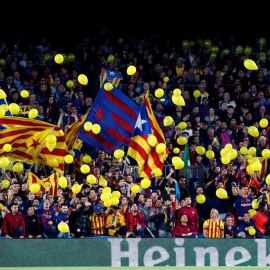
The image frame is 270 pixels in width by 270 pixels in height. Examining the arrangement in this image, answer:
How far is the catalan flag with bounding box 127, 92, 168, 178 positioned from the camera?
63.1 feet

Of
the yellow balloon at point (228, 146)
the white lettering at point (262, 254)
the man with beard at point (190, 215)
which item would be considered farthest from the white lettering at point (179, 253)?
the yellow balloon at point (228, 146)

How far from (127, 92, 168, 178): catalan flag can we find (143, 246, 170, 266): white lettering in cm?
275

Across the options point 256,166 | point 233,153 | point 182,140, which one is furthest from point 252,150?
point 182,140

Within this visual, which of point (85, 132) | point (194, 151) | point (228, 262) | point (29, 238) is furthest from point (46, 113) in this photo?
point (228, 262)

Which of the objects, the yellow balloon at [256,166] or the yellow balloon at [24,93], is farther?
the yellow balloon at [24,93]

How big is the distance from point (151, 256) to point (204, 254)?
94 centimetres

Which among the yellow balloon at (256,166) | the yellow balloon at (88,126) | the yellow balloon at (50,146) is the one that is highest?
the yellow balloon at (88,126)

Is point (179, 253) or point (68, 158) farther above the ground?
point (68, 158)

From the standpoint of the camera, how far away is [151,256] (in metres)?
16.7

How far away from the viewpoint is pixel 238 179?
20359 mm

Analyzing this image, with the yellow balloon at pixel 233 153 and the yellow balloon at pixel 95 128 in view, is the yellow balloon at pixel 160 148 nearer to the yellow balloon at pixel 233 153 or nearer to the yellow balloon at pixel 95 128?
the yellow balloon at pixel 95 128

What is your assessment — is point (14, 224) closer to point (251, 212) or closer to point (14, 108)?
point (14, 108)

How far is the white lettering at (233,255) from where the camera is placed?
16.6m

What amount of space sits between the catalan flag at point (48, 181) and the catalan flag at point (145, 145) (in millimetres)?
1641
